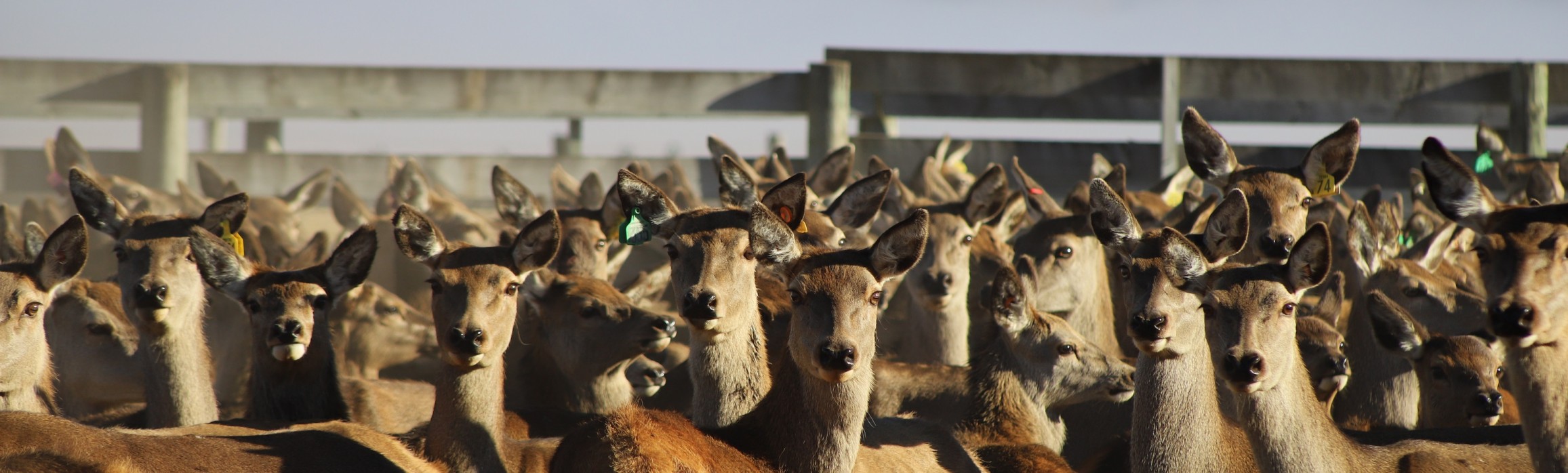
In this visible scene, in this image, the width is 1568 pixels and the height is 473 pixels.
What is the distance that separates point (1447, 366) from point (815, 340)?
363 centimetres

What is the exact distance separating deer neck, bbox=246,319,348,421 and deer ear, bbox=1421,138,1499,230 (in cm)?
464

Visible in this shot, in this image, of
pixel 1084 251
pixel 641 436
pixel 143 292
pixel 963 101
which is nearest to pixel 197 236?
pixel 143 292

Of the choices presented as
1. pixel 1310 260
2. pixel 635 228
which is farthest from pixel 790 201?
pixel 1310 260

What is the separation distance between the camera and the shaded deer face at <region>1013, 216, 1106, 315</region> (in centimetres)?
904

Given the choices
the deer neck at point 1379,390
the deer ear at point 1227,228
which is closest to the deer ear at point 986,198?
the deer neck at point 1379,390

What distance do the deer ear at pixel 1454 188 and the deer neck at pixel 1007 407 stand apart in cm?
236

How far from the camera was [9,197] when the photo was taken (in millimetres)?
14422

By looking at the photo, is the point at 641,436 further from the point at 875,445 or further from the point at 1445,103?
the point at 1445,103

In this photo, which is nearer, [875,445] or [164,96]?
[875,445]

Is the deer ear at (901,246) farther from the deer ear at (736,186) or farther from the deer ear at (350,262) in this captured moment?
the deer ear at (350,262)

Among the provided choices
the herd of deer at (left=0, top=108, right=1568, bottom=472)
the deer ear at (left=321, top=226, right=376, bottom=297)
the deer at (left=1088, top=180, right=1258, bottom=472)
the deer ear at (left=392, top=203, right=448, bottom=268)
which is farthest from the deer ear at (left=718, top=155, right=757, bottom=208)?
the deer at (left=1088, top=180, right=1258, bottom=472)

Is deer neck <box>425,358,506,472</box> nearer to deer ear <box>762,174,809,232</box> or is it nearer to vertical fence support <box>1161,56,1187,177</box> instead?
deer ear <box>762,174,809,232</box>

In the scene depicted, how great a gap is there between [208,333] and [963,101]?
732 cm

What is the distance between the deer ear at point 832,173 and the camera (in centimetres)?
1011
